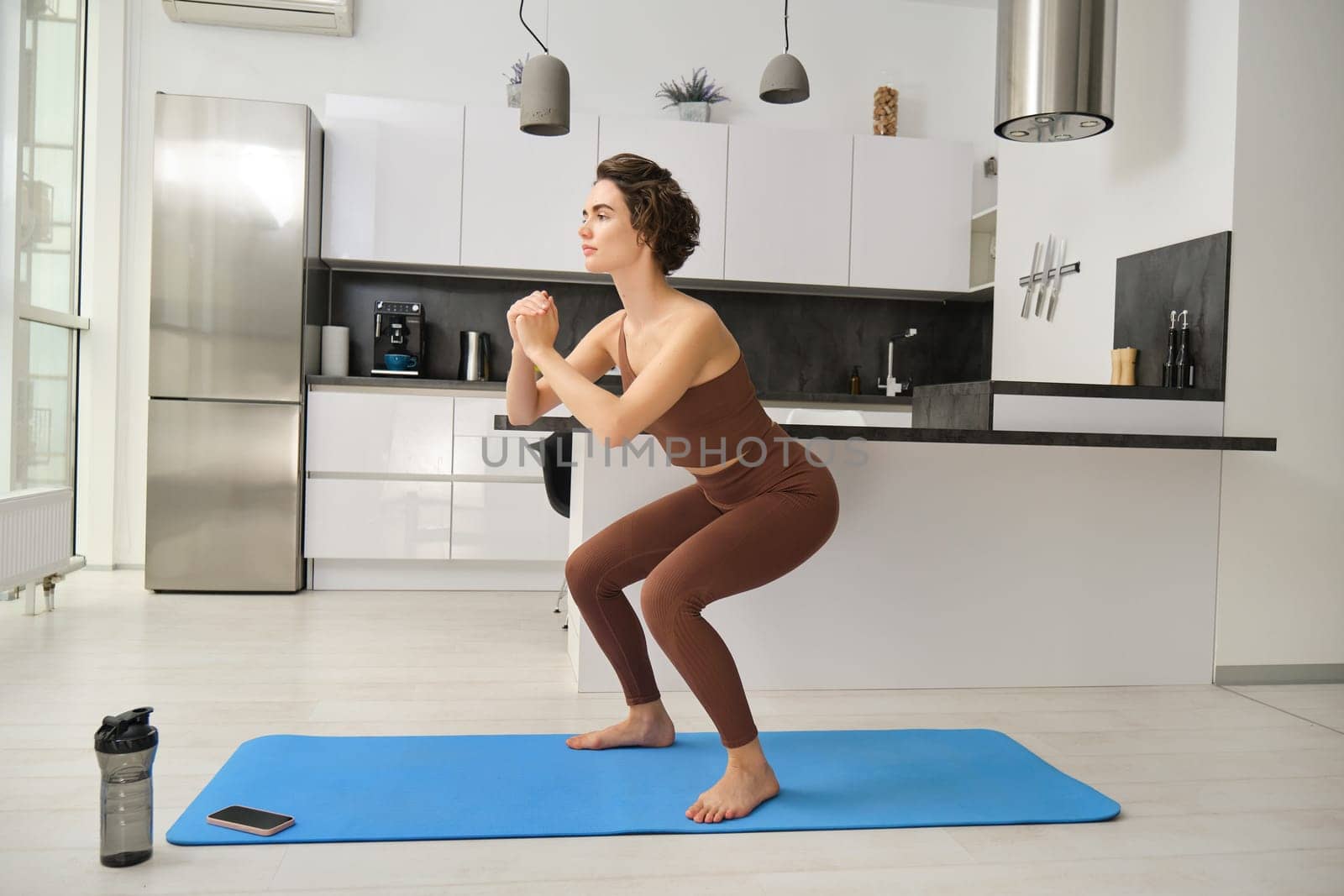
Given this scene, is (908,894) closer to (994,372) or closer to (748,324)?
(994,372)

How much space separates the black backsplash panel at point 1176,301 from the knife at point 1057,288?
0.38 meters

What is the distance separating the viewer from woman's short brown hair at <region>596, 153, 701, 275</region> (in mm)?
2188

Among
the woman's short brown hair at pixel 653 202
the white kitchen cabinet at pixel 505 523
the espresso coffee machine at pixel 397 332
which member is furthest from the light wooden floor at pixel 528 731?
the espresso coffee machine at pixel 397 332

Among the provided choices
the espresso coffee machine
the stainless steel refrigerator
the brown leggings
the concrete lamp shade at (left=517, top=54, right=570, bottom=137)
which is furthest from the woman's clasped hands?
the espresso coffee machine

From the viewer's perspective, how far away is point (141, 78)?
4.97m

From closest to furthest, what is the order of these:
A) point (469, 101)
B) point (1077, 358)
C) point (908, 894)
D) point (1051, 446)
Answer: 1. point (908, 894)
2. point (1051, 446)
3. point (1077, 358)
4. point (469, 101)

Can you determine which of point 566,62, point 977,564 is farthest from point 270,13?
point 977,564

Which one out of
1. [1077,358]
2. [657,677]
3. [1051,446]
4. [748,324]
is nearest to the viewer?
[657,677]

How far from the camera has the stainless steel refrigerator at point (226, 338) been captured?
4461mm

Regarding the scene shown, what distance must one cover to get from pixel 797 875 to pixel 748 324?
4.01 metres

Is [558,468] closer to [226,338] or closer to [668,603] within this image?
[226,338]

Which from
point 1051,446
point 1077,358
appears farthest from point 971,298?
point 1051,446

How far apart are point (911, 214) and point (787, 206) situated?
638 mm

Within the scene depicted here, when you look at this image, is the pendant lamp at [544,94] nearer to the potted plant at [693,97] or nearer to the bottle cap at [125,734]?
the potted plant at [693,97]
